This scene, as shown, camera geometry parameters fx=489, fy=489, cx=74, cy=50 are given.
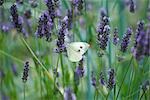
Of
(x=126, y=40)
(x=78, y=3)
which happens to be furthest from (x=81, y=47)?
(x=78, y=3)

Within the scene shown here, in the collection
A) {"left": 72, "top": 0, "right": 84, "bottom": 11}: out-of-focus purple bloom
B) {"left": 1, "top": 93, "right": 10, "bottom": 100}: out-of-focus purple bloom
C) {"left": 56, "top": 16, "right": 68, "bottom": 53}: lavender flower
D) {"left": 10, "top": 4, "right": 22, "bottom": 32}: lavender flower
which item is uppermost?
{"left": 72, "top": 0, "right": 84, "bottom": 11}: out-of-focus purple bloom

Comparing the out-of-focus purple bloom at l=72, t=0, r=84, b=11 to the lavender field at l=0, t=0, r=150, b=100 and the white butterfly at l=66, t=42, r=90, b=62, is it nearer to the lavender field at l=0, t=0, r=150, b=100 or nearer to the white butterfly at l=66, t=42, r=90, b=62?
the lavender field at l=0, t=0, r=150, b=100

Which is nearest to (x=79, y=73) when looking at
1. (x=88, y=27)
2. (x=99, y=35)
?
(x=99, y=35)

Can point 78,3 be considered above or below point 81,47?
above

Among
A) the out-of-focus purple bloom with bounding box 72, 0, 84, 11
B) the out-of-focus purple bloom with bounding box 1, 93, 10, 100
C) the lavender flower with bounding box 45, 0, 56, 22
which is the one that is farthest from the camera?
the out-of-focus purple bloom with bounding box 1, 93, 10, 100

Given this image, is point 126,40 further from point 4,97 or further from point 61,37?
point 4,97

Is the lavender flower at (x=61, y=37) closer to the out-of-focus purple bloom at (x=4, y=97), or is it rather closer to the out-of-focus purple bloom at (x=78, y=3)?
the out-of-focus purple bloom at (x=78, y=3)

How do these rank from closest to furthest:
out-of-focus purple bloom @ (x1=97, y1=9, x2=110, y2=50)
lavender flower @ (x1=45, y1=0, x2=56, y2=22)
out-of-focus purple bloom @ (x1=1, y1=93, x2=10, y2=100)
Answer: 1. out-of-focus purple bloom @ (x1=97, y1=9, x2=110, y2=50)
2. lavender flower @ (x1=45, y1=0, x2=56, y2=22)
3. out-of-focus purple bloom @ (x1=1, y1=93, x2=10, y2=100)

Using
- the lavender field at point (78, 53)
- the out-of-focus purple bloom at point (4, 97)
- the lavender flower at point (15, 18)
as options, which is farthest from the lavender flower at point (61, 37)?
the out-of-focus purple bloom at point (4, 97)

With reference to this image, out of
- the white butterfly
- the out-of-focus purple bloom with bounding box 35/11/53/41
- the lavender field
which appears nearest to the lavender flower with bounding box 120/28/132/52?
the lavender field

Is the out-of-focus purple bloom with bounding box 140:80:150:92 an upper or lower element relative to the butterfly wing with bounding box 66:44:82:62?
lower

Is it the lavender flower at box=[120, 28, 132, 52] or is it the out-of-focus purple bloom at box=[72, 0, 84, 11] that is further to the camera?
the out-of-focus purple bloom at box=[72, 0, 84, 11]
